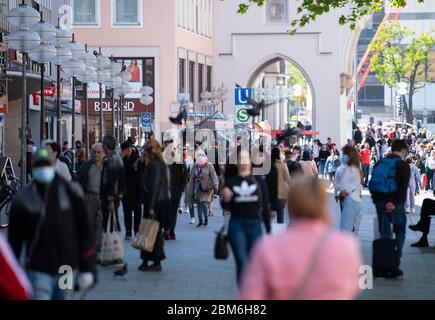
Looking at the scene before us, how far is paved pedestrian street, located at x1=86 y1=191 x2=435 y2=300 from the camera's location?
13055 millimetres

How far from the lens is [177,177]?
68.2 feet

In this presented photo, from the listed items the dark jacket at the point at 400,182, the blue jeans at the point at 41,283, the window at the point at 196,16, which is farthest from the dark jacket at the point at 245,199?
the window at the point at 196,16

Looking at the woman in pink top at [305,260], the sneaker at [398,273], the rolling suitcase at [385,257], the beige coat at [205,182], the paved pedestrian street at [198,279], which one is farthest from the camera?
the beige coat at [205,182]

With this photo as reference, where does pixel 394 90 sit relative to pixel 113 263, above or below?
above

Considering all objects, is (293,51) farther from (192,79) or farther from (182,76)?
(182,76)

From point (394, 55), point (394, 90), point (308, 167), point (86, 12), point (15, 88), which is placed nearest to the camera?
point (308, 167)

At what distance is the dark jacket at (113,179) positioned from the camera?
1537 cm

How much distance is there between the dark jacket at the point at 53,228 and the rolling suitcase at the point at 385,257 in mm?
6629

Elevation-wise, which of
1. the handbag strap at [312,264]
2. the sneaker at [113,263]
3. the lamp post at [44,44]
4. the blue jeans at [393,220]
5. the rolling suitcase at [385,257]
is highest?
the lamp post at [44,44]

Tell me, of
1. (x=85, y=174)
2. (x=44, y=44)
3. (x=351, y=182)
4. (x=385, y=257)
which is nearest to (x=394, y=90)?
(x=44, y=44)

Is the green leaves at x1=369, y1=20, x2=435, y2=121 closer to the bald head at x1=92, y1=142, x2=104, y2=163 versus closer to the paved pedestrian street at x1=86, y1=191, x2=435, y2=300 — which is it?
the paved pedestrian street at x1=86, y1=191, x2=435, y2=300

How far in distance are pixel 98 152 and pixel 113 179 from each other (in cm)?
109

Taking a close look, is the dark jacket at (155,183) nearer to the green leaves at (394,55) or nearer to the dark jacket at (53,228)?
the dark jacket at (53,228)

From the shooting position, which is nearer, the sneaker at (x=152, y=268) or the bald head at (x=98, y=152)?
the sneaker at (x=152, y=268)
